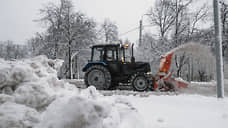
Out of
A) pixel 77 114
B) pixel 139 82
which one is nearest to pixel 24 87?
pixel 77 114

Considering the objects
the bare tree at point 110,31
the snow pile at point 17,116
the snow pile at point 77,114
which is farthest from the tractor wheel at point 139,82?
the bare tree at point 110,31

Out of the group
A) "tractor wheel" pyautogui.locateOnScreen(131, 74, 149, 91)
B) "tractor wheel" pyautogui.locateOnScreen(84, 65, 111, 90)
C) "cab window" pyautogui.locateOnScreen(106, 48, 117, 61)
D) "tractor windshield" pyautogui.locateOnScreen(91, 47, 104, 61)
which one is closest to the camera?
"tractor wheel" pyautogui.locateOnScreen(131, 74, 149, 91)

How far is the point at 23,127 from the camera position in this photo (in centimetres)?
140

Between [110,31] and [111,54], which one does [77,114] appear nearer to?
[111,54]

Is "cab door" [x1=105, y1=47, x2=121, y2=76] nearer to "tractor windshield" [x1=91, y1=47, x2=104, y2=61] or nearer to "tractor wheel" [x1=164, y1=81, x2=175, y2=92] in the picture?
"tractor windshield" [x1=91, y1=47, x2=104, y2=61]

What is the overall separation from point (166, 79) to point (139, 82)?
107 cm

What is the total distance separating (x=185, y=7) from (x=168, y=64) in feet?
38.8

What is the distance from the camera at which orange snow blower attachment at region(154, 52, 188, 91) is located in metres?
5.60

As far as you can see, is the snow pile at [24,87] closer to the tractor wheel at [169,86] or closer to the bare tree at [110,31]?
the tractor wheel at [169,86]

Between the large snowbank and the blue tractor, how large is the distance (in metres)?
4.30

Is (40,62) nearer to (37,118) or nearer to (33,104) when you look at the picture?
(33,104)

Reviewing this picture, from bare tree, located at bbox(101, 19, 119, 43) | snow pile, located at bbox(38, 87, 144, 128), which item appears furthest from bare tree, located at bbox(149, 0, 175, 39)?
snow pile, located at bbox(38, 87, 144, 128)

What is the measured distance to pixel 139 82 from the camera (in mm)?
6062

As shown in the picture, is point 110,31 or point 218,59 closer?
point 218,59
